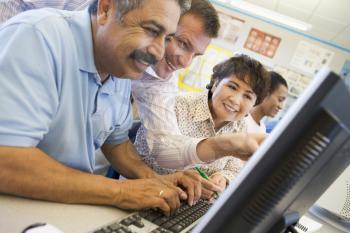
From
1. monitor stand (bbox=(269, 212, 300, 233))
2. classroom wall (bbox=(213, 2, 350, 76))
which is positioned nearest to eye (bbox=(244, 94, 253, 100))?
monitor stand (bbox=(269, 212, 300, 233))

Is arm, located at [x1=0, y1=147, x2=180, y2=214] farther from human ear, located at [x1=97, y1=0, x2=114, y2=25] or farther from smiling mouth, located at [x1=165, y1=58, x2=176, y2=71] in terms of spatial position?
smiling mouth, located at [x1=165, y1=58, x2=176, y2=71]

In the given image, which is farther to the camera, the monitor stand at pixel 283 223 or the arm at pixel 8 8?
the arm at pixel 8 8

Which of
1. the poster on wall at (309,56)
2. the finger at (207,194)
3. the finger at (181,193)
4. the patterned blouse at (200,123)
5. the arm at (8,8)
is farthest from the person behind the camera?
the poster on wall at (309,56)

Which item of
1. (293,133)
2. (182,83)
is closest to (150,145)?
(293,133)

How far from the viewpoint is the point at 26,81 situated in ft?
2.21

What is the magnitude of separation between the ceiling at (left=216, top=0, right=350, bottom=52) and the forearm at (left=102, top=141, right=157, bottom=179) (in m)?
3.49

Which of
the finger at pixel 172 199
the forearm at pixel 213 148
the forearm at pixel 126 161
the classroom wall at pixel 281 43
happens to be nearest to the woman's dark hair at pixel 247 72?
the forearm at pixel 213 148

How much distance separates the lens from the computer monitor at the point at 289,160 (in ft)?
1.24

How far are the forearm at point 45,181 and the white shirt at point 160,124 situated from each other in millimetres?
489

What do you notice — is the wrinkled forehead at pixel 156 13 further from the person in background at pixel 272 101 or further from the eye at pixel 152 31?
the person in background at pixel 272 101

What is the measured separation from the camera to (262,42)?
5.07 metres

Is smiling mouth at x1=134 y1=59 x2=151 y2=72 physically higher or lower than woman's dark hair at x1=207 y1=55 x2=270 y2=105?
lower

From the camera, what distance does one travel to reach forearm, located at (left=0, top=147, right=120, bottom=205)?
25.7 inches

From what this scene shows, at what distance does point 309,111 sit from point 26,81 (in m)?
0.55
